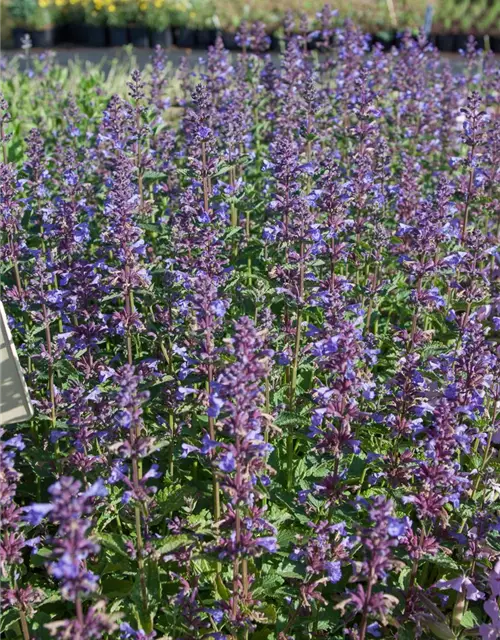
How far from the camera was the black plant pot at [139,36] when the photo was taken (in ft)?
89.0

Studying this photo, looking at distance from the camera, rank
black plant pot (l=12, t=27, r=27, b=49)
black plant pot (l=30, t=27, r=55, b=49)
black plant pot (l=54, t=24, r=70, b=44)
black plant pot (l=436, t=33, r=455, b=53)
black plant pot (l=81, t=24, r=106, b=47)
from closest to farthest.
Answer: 1. black plant pot (l=436, t=33, r=455, b=53)
2. black plant pot (l=81, t=24, r=106, b=47)
3. black plant pot (l=30, t=27, r=55, b=49)
4. black plant pot (l=12, t=27, r=27, b=49)
5. black plant pot (l=54, t=24, r=70, b=44)

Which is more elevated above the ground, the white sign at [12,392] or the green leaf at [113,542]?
the white sign at [12,392]

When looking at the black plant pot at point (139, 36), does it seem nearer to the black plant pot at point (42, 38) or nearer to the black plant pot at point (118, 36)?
the black plant pot at point (118, 36)

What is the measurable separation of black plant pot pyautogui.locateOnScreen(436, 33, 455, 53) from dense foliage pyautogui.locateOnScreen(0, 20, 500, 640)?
72.5 ft

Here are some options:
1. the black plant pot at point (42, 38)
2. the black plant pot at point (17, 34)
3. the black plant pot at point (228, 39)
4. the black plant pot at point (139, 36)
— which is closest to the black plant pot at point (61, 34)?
the black plant pot at point (42, 38)

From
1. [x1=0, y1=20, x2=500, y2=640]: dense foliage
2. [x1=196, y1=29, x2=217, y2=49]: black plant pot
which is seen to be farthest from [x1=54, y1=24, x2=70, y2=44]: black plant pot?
[x1=0, y1=20, x2=500, y2=640]: dense foliage

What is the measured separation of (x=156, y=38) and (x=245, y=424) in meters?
26.3

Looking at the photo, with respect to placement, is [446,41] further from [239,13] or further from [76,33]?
[76,33]

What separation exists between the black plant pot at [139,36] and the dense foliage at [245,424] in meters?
22.2

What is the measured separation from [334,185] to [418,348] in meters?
1.07

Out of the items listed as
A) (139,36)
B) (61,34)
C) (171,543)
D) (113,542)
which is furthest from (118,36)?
(171,543)

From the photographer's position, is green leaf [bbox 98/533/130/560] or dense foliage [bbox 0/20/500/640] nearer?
dense foliage [bbox 0/20/500/640]

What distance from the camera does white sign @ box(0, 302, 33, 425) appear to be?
3.39 metres

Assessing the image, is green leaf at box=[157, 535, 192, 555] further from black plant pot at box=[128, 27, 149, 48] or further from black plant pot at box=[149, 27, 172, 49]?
black plant pot at box=[128, 27, 149, 48]
